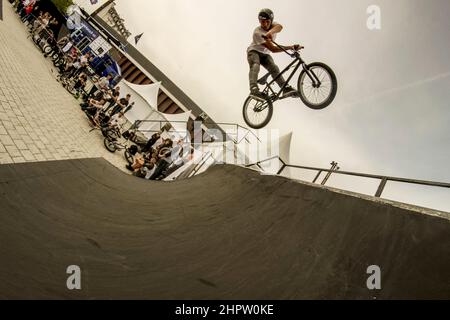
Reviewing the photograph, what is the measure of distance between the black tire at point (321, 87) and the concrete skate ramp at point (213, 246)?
86.7 inches

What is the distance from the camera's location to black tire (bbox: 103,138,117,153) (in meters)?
10.1

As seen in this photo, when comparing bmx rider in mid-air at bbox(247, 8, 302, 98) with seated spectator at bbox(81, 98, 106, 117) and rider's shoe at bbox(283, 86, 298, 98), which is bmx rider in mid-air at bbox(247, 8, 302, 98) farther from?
seated spectator at bbox(81, 98, 106, 117)

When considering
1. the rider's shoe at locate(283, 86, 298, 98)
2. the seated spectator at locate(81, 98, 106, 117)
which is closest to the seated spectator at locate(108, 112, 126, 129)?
the seated spectator at locate(81, 98, 106, 117)

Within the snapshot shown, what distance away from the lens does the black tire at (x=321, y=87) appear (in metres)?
4.76

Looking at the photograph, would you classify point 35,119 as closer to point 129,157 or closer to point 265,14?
point 129,157

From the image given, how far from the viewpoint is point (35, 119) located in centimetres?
720

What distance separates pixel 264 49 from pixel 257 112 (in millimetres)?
1687

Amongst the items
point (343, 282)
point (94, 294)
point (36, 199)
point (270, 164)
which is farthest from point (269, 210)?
point (270, 164)

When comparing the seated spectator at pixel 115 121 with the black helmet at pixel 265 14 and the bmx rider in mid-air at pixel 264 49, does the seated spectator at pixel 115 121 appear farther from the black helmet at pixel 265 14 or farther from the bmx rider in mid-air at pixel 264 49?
the black helmet at pixel 265 14

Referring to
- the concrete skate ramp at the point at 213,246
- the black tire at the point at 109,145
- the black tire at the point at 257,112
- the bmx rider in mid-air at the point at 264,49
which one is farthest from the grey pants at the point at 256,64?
the black tire at the point at 109,145

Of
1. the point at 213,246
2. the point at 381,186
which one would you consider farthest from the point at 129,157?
the point at 381,186

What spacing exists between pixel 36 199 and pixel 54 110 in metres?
7.97

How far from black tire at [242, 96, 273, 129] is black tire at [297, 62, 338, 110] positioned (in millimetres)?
806

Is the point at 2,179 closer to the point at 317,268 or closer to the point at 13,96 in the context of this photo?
the point at 317,268
